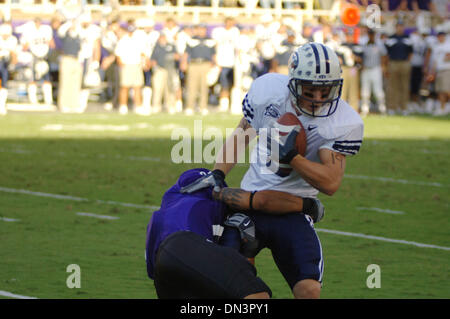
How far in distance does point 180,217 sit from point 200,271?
0.48 m

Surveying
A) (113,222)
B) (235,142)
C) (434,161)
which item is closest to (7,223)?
(113,222)

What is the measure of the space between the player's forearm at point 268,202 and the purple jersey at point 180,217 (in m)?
0.31

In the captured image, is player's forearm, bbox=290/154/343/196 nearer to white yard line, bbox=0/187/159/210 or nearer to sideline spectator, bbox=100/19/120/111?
white yard line, bbox=0/187/159/210

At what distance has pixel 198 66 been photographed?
2253 cm

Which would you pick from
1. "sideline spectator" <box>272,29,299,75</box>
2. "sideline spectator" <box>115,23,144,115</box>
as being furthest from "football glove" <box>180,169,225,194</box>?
"sideline spectator" <box>115,23,144,115</box>

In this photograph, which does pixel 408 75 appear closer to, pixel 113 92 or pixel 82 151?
pixel 113 92

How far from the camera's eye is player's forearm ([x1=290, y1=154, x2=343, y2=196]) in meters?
4.63

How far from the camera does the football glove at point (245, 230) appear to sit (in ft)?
15.6

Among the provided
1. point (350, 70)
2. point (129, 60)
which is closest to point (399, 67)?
point (350, 70)

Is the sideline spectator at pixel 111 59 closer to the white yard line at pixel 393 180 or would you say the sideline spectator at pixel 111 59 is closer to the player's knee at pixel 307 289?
the white yard line at pixel 393 180

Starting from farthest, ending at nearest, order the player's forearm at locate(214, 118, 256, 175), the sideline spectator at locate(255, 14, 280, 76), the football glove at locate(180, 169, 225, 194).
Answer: the sideline spectator at locate(255, 14, 280, 76) → the player's forearm at locate(214, 118, 256, 175) → the football glove at locate(180, 169, 225, 194)

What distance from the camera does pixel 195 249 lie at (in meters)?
3.76

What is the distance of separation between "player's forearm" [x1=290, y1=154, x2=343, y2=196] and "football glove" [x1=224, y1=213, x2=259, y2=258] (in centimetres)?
39

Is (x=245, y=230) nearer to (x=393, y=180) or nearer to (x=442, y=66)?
(x=393, y=180)
